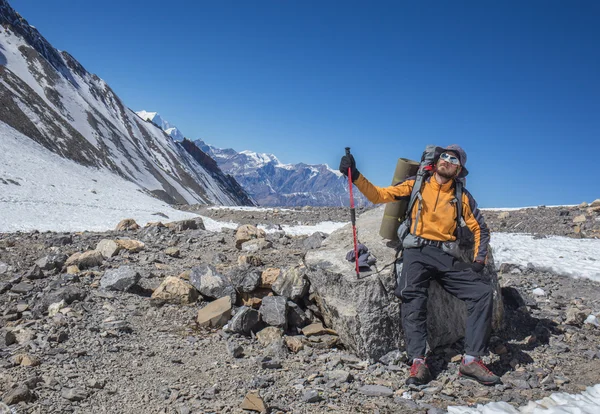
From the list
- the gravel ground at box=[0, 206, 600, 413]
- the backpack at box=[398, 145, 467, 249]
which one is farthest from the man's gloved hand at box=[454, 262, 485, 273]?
the gravel ground at box=[0, 206, 600, 413]

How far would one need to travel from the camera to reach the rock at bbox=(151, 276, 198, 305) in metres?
7.97

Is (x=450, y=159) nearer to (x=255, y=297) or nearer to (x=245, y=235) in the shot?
(x=255, y=297)

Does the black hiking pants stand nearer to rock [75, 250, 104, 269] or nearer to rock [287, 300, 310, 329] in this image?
rock [287, 300, 310, 329]

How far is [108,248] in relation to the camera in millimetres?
10633

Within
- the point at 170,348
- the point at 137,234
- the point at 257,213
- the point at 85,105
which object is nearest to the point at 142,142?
the point at 85,105

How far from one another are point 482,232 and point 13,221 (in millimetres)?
25580

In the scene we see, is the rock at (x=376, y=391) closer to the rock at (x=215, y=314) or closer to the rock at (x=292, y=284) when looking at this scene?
the rock at (x=292, y=284)

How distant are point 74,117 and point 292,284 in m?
109

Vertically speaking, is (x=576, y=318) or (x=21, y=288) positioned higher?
(x=576, y=318)

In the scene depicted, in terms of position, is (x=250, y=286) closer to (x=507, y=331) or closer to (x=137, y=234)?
(x=507, y=331)

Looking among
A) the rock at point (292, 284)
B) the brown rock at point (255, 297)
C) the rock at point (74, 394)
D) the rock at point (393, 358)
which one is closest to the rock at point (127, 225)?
the brown rock at point (255, 297)

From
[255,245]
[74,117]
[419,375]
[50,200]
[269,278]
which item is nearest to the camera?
[419,375]

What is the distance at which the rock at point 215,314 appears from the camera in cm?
731

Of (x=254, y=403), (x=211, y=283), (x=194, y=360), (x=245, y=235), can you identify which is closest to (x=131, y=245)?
(x=245, y=235)
